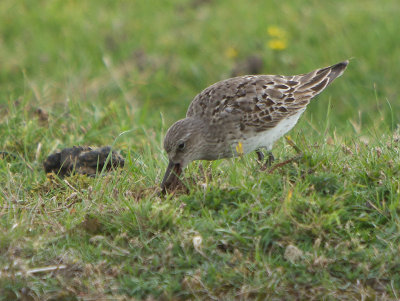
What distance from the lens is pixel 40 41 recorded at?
1235 cm

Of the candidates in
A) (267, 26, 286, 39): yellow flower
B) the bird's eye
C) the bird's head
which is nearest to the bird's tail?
the bird's head

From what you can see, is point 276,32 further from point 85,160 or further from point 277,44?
point 85,160

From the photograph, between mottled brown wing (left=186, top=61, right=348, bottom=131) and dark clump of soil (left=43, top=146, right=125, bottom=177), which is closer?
dark clump of soil (left=43, top=146, right=125, bottom=177)

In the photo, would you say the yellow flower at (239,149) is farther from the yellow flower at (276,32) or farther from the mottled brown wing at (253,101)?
the yellow flower at (276,32)

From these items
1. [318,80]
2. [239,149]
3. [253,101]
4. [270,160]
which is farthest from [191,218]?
[318,80]

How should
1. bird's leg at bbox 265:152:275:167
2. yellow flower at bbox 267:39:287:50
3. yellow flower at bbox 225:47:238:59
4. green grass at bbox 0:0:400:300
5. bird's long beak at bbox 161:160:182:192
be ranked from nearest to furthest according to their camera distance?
green grass at bbox 0:0:400:300
bird's long beak at bbox 161:160:182:192
bird's leg at bbox 265:152:275:167
yellow flower at bbox 267:39:287:50
yellow flower at bbox 225:47:238:59

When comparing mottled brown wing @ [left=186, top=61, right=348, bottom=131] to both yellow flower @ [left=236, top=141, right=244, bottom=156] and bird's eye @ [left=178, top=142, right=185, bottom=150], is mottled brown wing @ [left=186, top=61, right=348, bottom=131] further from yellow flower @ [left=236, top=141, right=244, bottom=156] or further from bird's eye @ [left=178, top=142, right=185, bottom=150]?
bird's eye @ [left=178, top=142, right=185, bottom=150]

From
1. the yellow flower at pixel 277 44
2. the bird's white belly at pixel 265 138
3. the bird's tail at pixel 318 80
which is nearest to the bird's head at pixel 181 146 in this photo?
the bird's white belly at pixel 265 138

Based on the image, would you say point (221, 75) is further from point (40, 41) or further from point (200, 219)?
point (200, 219)

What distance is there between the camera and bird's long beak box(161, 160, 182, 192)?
6031 mm

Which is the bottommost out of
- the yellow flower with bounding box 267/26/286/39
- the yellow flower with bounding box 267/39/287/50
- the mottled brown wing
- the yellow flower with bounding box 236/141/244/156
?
the yellow flower with bounding box 267/39/287/50

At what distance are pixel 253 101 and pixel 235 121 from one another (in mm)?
355

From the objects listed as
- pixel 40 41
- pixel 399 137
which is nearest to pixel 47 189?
pixel 399 137

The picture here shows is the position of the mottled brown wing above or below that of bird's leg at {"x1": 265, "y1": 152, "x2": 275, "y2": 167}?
above
